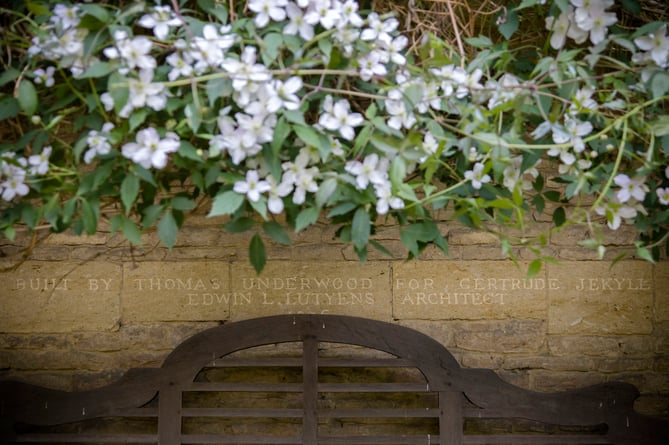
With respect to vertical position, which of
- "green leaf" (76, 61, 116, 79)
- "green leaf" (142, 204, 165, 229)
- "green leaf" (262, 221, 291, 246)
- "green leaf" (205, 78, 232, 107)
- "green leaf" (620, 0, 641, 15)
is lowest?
"green leaf" (262, 221, 291, 246)

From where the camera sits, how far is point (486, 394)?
2836 mm

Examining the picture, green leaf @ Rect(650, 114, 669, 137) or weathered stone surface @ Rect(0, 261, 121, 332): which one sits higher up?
green leaf @ Rect(650, 114, 669, 137)

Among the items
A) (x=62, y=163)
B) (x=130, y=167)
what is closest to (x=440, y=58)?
(x=130, y=167)

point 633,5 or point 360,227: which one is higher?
point 633,5

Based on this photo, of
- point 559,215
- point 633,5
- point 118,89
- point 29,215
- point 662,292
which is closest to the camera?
point 118,89

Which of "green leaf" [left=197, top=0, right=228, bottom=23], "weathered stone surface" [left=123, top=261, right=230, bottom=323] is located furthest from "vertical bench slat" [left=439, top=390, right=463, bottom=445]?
"green leaf" [left=197, top=0, right=228, bottom=23]

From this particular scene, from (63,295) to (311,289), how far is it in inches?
42.3

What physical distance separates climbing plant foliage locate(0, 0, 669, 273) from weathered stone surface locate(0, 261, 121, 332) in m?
1.20

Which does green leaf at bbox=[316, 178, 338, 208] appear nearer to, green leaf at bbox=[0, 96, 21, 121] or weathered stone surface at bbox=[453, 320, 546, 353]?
green leaf at bbox=[0, 96, 21, 121]

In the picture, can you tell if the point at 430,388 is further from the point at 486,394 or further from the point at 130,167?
the point at 130,167

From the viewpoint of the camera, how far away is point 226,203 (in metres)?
1.68

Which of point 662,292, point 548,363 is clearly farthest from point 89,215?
point 662,292

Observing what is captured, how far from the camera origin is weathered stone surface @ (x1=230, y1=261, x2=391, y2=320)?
10.0 ft

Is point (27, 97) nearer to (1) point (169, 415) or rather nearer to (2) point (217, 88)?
→ (2) point (217, 88)
